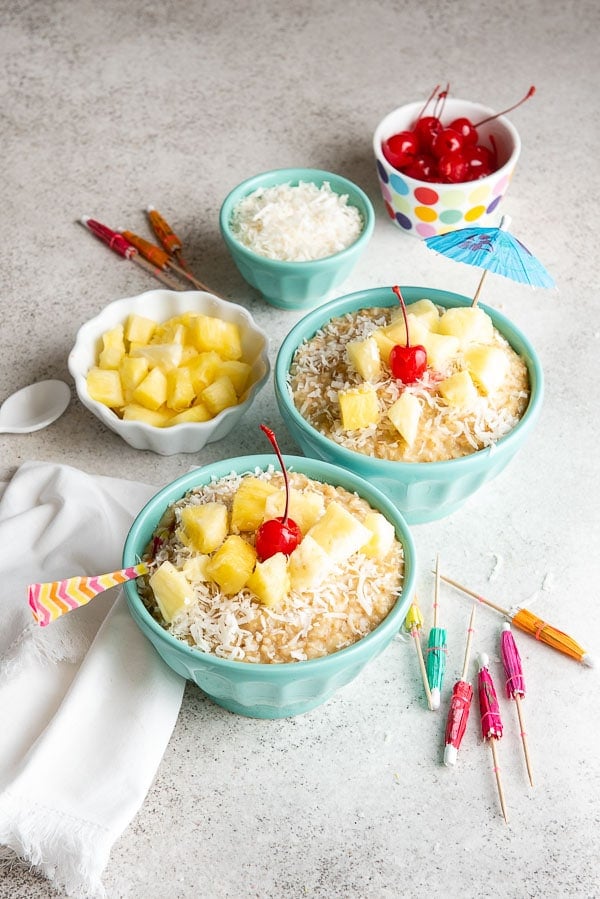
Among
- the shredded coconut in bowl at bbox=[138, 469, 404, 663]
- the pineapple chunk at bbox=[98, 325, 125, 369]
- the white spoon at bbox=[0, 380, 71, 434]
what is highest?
the shredded coconut in bowl at bbox=[138, 469, 404, 663]

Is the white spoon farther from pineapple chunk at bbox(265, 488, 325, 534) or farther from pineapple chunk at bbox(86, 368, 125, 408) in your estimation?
pineapple chunk at bbox(265, 488, 325, 534)

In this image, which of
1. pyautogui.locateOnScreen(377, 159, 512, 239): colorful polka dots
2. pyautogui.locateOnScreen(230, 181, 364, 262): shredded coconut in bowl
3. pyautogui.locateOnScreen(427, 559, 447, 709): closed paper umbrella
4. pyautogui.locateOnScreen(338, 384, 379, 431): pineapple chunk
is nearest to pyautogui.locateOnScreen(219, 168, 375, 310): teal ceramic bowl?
pyautogui.locateOnScreen(230, 181, 364, 262): shredded coconut in bowl

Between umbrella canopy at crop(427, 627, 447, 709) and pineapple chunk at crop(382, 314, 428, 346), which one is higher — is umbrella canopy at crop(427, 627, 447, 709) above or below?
below

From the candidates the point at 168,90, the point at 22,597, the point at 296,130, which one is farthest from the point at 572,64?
the point at 22,597

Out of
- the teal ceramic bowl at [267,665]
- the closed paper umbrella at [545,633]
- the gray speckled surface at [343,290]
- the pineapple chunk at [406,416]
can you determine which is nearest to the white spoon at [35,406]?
the gray speckled surface at [343,290]

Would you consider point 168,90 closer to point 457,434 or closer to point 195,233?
point 195,233

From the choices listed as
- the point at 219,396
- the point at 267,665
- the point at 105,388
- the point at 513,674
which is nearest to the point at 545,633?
the point at 513,674

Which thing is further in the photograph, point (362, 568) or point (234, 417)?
point (234, 417)
